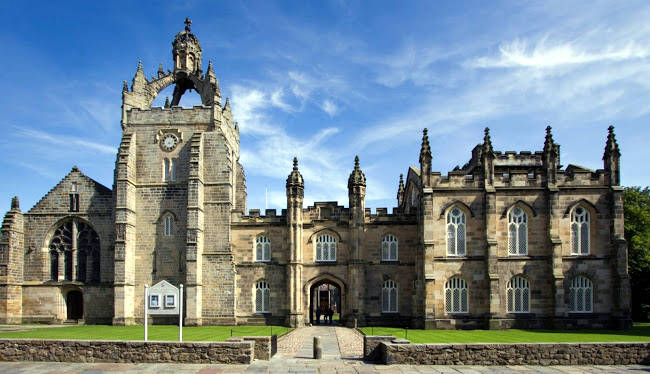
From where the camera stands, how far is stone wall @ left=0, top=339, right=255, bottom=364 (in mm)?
20422

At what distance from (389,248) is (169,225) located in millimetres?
15592

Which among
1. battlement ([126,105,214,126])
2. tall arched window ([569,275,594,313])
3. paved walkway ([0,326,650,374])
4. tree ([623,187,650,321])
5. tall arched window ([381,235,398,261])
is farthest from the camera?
tree ([623,187,650,321])

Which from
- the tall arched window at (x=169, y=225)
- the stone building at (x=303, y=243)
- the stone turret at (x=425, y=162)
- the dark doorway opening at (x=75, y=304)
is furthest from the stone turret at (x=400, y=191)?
the dark doorway opening at (x=75, y=304)

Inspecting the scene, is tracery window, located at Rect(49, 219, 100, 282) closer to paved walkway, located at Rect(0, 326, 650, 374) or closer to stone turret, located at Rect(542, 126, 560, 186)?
paved walkway, located at Rect(0, 326, 650, 374)

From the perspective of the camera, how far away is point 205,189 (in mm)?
38188

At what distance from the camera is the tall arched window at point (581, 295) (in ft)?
113

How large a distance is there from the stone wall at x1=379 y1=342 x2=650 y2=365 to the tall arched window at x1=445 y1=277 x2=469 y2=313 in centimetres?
1415

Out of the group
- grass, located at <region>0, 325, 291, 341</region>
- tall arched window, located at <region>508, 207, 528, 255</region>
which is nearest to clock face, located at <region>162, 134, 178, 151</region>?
grass, located at <region>0, 325, 291, 341</region>

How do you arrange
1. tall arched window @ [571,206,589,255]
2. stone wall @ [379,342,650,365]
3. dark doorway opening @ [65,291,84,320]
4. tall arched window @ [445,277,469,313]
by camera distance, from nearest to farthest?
stone wall @ [379,342,650,365] < tall arched window @ [445,277,469,313] < tall arched window @ [571,206,589,255] < dark doorway opening @ [65,291,84,320]

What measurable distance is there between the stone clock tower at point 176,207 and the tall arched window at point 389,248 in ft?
34.6

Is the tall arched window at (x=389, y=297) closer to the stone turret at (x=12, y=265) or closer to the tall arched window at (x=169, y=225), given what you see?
the tall arched window at (x=169, y=225)

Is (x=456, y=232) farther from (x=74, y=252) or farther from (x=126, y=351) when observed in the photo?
(x=74, y=252)

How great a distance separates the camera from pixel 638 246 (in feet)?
135

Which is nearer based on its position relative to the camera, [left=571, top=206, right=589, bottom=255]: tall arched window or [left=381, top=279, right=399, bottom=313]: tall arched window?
[left=571, top=206, right=589, bottom=255]: tall arched window
